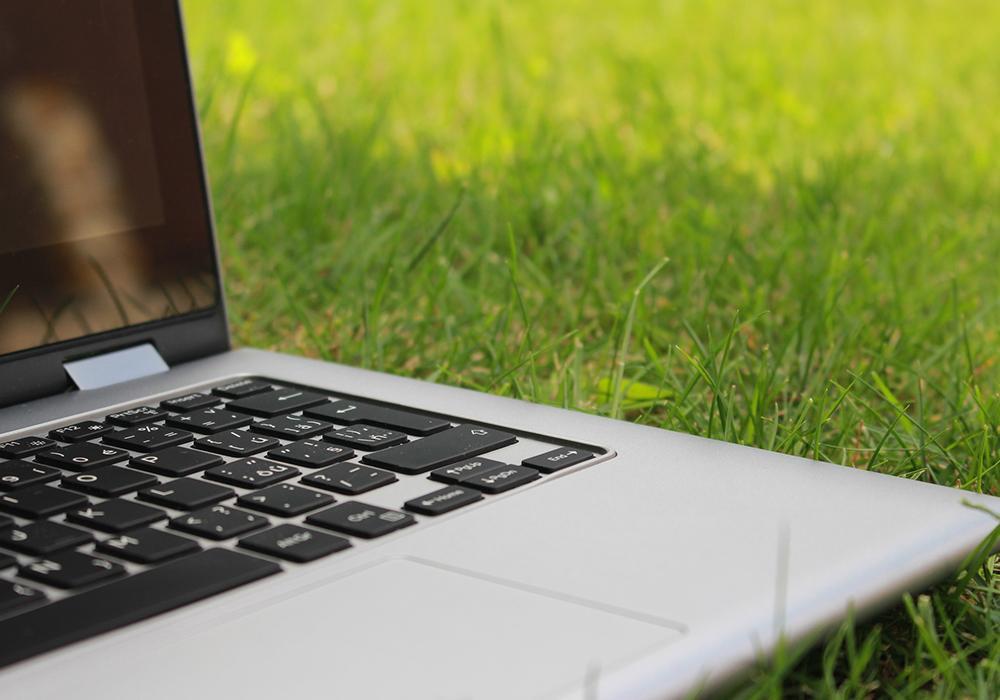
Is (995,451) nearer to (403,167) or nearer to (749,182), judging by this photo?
(749,182)

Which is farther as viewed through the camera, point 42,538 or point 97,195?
point 97,195

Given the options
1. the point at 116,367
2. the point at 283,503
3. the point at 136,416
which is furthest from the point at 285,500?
the point at 116,367

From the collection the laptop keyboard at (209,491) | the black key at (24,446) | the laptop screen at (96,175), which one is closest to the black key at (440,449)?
the laptop keyboard at (209,491)

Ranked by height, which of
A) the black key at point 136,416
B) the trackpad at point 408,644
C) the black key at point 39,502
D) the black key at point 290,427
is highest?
the black key at point 136,416

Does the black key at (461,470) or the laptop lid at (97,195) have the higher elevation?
the laptop lid at (97,195)

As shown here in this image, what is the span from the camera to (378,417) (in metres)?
0.84

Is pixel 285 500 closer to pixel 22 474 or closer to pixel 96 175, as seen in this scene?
pixel 22 474

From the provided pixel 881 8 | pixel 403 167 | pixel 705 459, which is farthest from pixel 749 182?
pixel 881 8

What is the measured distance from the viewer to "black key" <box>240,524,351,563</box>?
634 millimetres

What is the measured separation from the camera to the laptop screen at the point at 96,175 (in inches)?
36.0

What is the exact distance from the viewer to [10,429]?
0.86 m

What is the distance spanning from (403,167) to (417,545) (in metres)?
1.51

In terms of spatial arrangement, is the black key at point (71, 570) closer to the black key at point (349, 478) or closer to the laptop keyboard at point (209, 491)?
the laptop keyboard at point (209, 491)

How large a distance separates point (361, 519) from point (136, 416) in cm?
26
